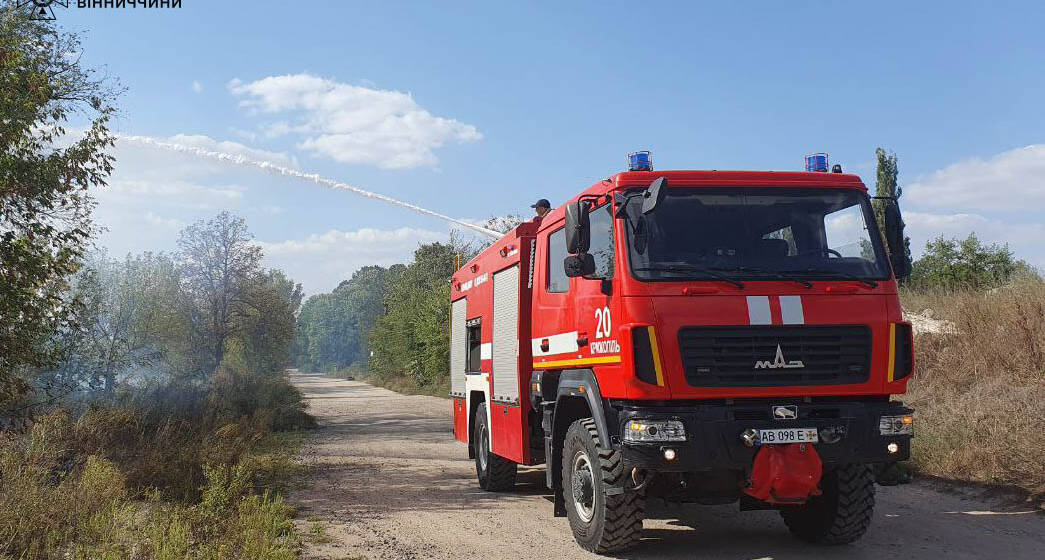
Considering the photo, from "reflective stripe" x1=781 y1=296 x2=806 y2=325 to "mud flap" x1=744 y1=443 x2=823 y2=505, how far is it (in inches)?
34.9

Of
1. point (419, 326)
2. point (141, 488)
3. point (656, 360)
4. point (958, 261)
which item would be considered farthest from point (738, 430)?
point (419, 326)

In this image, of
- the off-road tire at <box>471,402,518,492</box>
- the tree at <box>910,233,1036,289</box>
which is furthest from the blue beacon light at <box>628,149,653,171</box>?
the tree at <box>910,233,1036,289</box>

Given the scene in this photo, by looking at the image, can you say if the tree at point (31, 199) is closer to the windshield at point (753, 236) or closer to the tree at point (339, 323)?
the windshield at point (753, 236)

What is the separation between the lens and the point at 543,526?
770cm

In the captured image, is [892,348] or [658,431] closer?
[658,431]

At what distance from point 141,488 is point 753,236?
721 cm

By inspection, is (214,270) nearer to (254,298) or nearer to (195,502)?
(254,298)

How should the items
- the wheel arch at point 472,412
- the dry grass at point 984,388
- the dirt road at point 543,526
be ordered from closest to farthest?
the dirt road at point 543,526 < the dry grass at point 984,388 < the wheel arch at point 472,412

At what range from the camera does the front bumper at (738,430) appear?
556 centimetres

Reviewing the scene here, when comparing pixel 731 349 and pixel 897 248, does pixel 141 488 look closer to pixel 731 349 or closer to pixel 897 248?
pixel 731 349

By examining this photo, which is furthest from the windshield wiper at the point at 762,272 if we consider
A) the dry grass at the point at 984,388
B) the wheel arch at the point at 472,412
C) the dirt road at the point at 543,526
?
the wheel arch at the point at 472,412

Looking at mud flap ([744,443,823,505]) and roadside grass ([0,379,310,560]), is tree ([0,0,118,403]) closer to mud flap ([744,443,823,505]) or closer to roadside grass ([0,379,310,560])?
roadside grass ([0,379,310,560])

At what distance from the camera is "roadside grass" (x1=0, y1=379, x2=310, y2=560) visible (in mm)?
5832

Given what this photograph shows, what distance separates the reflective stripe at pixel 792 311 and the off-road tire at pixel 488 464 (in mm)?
4922
